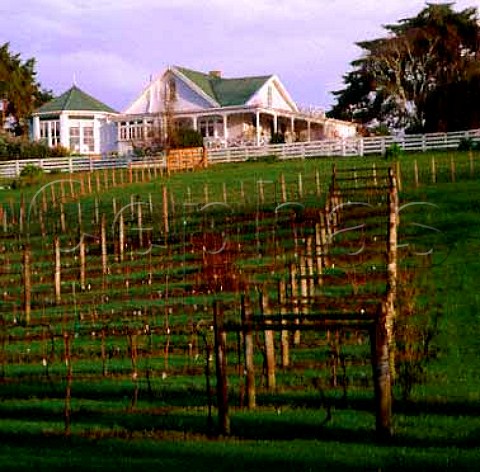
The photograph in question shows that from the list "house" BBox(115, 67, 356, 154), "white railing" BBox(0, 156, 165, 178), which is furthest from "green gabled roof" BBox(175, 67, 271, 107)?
"white railing" BBox(0, 156, 165, 178)

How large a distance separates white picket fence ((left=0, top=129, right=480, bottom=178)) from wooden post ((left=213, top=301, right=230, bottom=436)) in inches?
1665

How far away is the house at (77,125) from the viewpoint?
72.6 metres

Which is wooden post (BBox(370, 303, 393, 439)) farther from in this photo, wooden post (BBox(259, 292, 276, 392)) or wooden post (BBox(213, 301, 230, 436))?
wooden post (BBox(259, 292, 276, 392))

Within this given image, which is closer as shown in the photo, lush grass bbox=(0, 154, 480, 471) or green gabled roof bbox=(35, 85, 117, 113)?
lush grass bbox=(0, 154, 480, 471)

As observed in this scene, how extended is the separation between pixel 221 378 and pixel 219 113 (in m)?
57.0

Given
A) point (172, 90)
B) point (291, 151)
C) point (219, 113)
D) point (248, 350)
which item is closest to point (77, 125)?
point (172, 90)

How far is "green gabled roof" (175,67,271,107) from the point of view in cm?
6838

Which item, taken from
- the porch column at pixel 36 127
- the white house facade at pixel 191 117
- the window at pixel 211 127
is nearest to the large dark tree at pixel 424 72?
the white house facade at pixel 191 117

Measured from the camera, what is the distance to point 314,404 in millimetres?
12266

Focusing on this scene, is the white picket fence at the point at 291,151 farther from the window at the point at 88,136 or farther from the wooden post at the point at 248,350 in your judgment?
the wooden post at the point at 248,350

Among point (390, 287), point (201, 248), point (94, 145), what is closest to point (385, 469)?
point (390, 287)

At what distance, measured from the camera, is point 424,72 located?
66188 mm

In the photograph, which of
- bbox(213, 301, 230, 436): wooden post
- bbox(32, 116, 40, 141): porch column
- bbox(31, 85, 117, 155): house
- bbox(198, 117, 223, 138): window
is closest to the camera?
bbox(213, 301, 230, 436): wooden post

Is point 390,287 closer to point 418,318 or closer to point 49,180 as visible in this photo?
point 418,318
